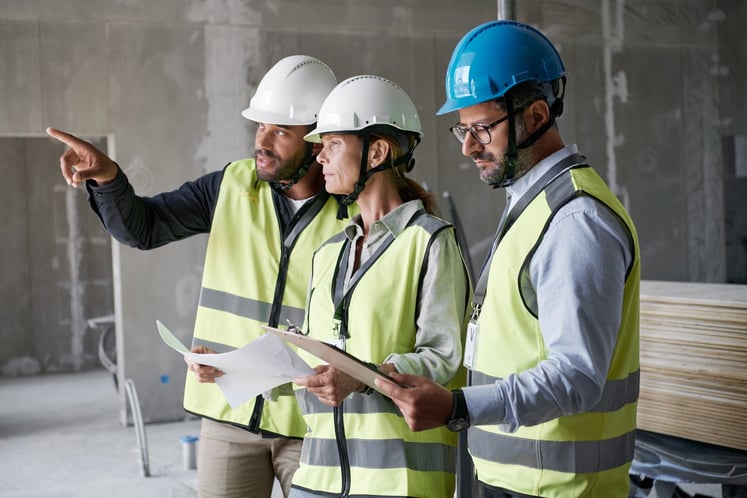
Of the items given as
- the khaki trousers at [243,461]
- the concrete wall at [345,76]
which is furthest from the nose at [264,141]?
the concrete wall at [345,76]

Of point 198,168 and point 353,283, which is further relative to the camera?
point 198,168

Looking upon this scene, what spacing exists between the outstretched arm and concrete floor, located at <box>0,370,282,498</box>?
9.97 feet

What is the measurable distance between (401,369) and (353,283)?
0.29m

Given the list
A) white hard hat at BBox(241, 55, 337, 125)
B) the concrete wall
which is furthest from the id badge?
the concrete wall

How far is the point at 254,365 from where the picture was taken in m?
2.15

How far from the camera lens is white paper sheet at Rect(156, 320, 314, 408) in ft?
6.61

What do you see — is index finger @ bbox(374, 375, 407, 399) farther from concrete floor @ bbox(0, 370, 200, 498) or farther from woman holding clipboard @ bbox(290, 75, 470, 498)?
concrete floor @ bbox(0, 370, 200, 498)

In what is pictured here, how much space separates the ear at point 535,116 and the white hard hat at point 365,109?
544 mm

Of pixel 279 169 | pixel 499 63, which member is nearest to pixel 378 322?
pixel 499 63

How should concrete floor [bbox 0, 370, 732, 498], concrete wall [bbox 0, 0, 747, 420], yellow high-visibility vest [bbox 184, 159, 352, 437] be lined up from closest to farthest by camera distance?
yellow high-visibility vest [bbox 184, 159, 352, 437], concrete floor [bbox 0, 370, 732, 498], concrete wall [bbox 0, 0, 747, 420]

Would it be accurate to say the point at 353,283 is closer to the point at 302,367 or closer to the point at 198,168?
the point at 302,367

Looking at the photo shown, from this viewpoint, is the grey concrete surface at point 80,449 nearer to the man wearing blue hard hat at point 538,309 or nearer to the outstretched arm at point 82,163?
Result: the outstretched arm at point 82,163

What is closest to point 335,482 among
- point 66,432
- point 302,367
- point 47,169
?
point 302,367

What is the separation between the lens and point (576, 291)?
1.65 meters
